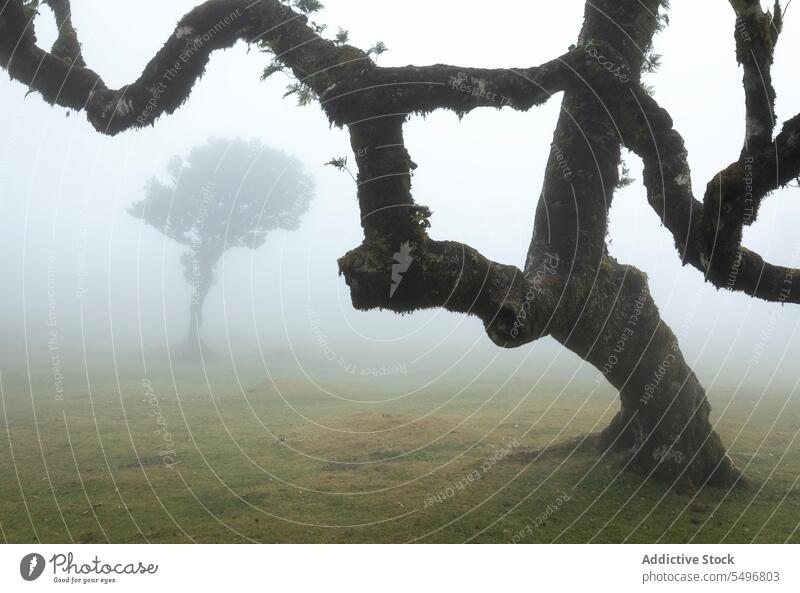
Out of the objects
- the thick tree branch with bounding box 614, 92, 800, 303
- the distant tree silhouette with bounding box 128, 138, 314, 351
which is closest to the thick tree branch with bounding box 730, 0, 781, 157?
the thick tree branch with bounding box 614, 92, 800, 303

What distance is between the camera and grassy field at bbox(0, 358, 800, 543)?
7859 millimetres

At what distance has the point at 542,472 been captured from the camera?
399 inches

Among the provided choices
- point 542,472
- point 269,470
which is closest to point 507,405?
point 542,472

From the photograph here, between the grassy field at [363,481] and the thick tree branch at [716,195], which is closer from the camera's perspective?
the thick tree branch at [716,195]

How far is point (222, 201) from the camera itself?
45.1 meters

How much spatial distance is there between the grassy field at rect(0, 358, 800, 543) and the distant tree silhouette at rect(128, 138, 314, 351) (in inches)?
1123

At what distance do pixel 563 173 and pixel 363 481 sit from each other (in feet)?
19.8

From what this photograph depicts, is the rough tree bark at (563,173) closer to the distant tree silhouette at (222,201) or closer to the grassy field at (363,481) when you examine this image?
the grassy field at (363,481)

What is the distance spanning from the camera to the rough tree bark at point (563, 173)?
6.82 meters

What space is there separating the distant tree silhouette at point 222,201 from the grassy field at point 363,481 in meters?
28.5

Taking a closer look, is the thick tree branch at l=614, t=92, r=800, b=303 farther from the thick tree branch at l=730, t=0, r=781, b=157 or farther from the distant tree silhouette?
the distant tree silhouette

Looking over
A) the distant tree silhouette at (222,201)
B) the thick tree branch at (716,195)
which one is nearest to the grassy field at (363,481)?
the thick tree branch at (716,195)

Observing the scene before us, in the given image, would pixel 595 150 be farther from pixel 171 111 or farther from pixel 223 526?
pixel 223 526

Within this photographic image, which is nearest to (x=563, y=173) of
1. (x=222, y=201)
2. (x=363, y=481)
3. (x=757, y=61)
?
(x=757, y=61)
